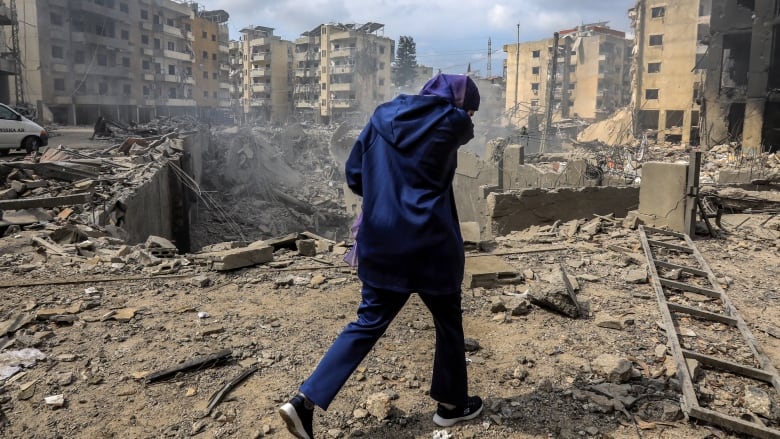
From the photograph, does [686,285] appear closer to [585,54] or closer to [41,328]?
[41,328]

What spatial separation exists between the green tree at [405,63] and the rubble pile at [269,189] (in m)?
42.7

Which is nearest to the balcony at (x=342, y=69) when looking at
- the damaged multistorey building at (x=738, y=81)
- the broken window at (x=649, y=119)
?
the broken window at (x=649, y=119)

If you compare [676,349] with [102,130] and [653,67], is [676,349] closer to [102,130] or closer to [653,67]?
[102,130]

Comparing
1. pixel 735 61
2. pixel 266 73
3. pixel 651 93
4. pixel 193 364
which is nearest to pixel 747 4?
pixel 735 61

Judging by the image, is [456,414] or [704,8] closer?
[456,414]

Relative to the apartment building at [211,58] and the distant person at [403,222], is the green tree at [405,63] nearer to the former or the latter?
the apartment building at [211,58]

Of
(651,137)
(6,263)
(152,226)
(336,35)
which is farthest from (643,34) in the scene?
(6,263)

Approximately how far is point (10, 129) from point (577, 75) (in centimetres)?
5905

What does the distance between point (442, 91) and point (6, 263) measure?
16.5 ft

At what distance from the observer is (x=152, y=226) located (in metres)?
12.2

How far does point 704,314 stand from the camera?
13.8 ft

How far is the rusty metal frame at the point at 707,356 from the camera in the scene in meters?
A: 2.61

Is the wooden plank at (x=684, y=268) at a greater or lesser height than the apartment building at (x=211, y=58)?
lesser

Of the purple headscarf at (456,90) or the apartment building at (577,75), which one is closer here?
the purple headscarf at (456,90)
